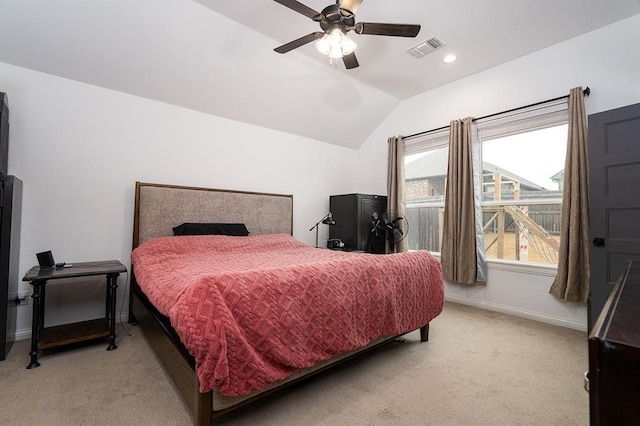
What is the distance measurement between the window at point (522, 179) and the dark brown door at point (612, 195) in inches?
24.9

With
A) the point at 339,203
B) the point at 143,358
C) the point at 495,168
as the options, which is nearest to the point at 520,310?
the point at 495,168

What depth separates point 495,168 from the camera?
3492 millimetres

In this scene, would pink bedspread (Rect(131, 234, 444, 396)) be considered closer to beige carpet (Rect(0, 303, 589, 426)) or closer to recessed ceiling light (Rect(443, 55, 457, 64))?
beige carpet (Rect(0, 303, 589, 426))

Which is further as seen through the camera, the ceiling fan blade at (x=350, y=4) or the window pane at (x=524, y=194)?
the window pane at (x=524, y=194)

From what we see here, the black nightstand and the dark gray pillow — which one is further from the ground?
the dark gray pillow

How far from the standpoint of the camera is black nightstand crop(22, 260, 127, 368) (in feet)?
6.37

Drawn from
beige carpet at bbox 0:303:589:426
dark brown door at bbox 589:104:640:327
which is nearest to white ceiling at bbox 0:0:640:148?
dark brown door at bbox 589:104:640:327

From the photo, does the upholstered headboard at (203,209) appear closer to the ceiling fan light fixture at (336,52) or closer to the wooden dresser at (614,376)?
the ceiling fan light fixture at (336,52)

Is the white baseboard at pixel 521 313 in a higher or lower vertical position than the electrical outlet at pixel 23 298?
lower

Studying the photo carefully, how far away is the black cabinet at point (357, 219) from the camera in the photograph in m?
4.08

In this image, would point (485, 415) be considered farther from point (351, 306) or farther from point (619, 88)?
point (619, 88)

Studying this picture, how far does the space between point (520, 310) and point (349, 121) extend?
3292mm

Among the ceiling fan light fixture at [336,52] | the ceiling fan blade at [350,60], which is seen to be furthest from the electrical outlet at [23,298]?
the ceiling fan blade at [350,60]

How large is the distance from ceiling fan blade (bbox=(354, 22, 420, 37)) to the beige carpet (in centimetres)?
237
